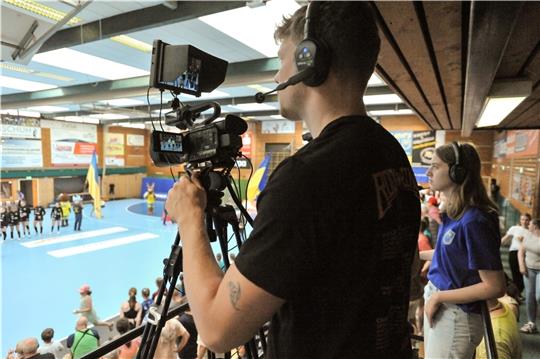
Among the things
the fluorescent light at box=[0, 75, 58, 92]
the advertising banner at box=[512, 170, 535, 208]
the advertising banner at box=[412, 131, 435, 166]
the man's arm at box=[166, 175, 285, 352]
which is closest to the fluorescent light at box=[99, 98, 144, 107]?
the fluorescent light at box=[0, 75, 58, 92]

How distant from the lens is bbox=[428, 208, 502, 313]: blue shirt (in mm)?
1550

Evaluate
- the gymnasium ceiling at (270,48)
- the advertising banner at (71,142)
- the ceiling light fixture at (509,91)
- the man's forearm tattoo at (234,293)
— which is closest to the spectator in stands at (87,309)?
the gymnasium ceiling at (270,48)

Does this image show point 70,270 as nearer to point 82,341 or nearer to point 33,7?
point 82,341

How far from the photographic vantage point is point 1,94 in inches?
419

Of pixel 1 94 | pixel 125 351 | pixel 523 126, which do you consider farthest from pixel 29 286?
pixel 523 126

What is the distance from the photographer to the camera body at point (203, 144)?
3.15 ft

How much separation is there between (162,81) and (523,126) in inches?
272

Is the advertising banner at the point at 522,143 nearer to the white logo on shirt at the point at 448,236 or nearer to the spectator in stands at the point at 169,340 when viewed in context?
the white logo on shirt at the point at 448,236

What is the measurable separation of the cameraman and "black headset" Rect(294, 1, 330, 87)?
13 mm

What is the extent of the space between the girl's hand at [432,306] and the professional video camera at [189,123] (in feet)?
4.27

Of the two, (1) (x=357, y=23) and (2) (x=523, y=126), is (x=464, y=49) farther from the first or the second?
→ (2) (x=523, y=126)

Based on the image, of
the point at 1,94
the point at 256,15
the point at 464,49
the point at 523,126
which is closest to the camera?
the point at 464,49

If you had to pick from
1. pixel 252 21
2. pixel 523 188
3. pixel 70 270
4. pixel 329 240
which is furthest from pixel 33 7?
pixel 523 188

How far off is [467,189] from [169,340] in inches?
126
